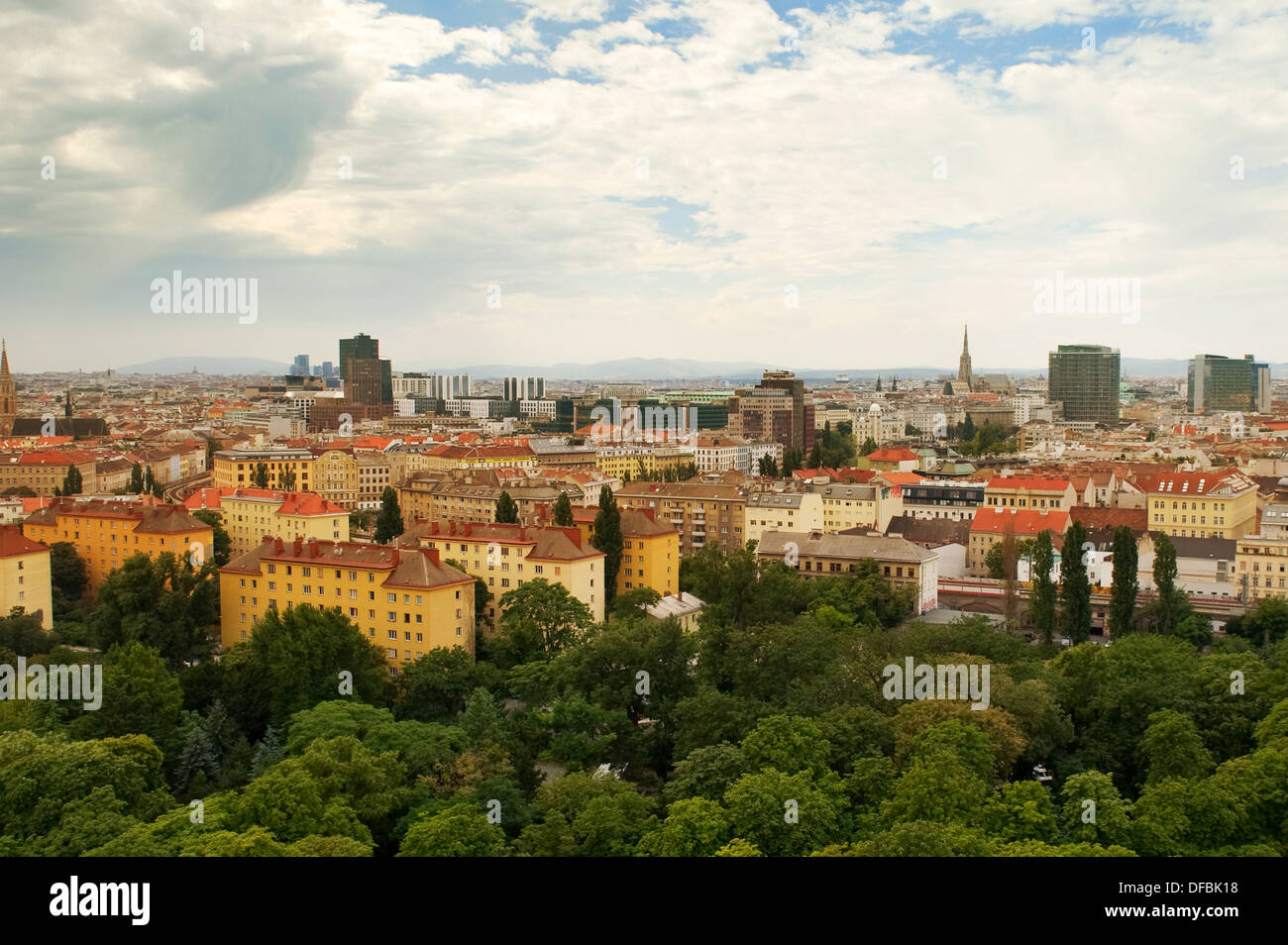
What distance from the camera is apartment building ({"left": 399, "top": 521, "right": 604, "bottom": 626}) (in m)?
23.2

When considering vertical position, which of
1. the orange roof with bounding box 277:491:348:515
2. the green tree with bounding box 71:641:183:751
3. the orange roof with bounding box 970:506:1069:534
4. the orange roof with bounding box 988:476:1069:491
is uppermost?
the orange roof with bounding box 277:491:348:515

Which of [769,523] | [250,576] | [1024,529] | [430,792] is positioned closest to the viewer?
[430,792]

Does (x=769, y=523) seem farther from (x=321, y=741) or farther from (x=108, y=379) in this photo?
(x=108, y=379)

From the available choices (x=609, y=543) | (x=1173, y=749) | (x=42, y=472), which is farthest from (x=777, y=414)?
(x=1173, y=749)

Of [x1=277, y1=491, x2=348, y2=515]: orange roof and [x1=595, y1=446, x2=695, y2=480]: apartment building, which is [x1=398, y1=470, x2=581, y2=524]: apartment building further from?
[x1=595, y1=446, x2=695, y2=480]: apartment building

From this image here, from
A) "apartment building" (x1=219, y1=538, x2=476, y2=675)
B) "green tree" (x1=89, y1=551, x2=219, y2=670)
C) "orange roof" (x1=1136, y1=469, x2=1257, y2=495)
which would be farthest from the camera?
"orange roof" (x1=1136, y1=469, x2=1257, y2=495)

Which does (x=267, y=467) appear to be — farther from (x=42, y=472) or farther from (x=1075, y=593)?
(x=1075, y=593)

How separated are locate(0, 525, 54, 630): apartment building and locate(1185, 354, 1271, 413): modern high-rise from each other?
3412 inches

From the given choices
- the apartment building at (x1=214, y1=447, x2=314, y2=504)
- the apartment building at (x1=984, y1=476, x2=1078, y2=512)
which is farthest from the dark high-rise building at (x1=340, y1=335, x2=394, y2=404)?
the apartment building at (x1=984, y1=476, x2=1078, y2=512)

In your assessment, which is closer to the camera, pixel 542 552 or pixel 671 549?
pixel 542 552

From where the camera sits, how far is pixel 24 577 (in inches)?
843

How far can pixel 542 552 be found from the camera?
2328 centimetres
